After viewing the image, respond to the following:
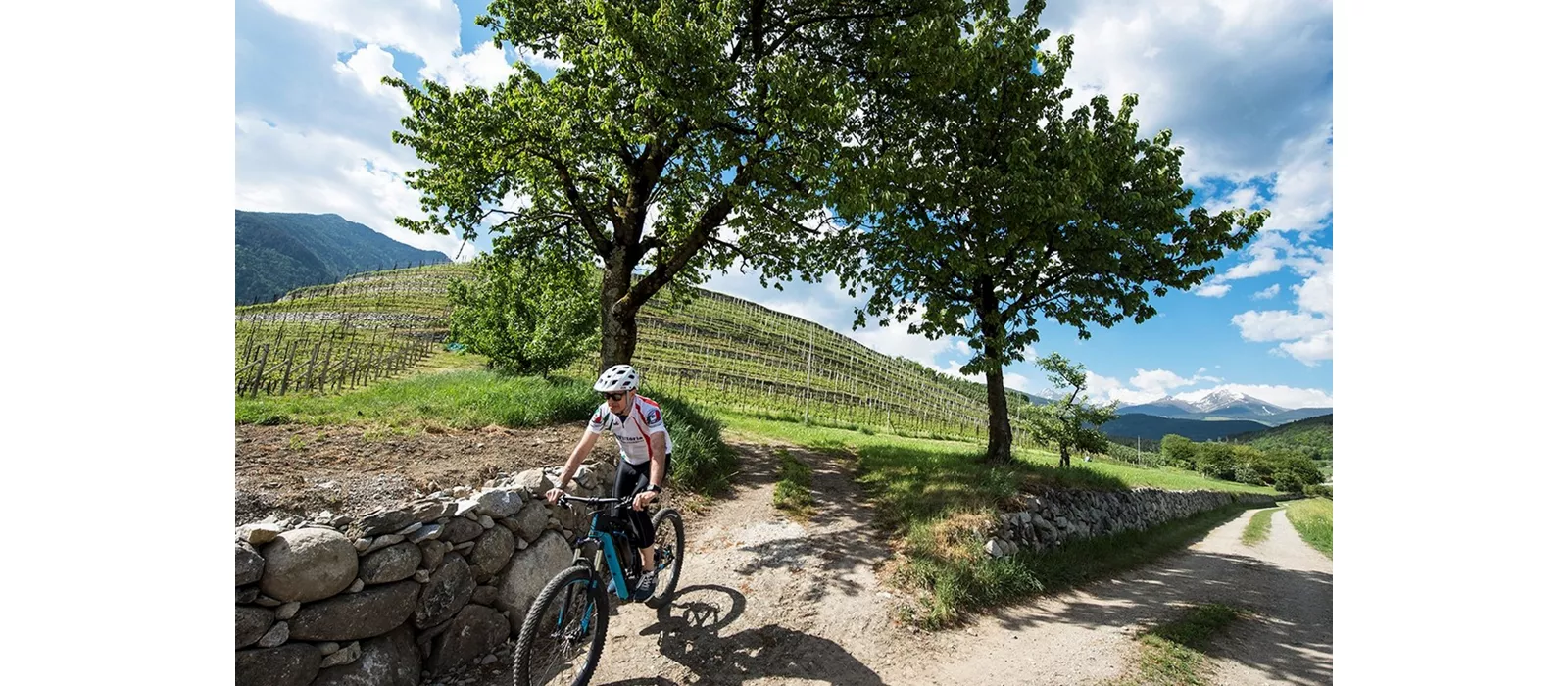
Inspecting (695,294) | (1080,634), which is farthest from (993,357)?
(695,294)

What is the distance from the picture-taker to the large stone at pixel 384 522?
4465 mm

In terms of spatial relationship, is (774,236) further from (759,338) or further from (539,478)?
→ (759,338)

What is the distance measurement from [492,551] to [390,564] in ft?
3.24

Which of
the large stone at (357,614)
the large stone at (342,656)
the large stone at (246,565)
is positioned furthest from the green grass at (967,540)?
the large stone at (246,565)

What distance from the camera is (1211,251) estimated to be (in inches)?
509

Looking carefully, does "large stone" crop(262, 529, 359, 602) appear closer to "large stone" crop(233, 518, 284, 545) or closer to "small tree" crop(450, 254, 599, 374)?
"large stone" crop(233, 518, 284, 545)

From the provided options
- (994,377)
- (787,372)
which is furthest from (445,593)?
(787,372)

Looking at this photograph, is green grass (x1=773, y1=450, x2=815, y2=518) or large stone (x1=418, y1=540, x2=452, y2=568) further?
green grass (x1=773, y1=450, x2=815, y2=518)

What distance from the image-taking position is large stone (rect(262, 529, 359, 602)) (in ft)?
12.6

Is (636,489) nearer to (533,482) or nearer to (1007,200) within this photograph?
(533,482)

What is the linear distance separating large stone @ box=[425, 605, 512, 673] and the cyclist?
1386 millimetres

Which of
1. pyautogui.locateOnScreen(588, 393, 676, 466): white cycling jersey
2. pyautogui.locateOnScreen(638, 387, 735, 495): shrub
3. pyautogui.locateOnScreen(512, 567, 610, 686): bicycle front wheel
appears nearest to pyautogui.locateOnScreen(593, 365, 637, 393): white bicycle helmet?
pyautogui.locateOnScreen(588, 393, 676, 466): white cycling jersey

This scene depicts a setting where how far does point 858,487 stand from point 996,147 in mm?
8430

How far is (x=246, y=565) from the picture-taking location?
368cm
